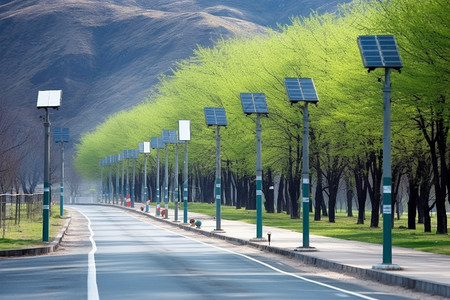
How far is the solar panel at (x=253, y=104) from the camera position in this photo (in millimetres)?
42219

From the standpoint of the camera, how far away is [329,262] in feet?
95.0

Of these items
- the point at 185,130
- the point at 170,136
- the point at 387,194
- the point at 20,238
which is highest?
the point at 170,136

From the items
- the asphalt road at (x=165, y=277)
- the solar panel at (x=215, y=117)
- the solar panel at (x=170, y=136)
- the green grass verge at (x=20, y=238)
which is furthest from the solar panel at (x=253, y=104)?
the solar panel at (x=170, y=136)

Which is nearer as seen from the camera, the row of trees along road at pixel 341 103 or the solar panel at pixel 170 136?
the row of trees along road at pixel 341 103

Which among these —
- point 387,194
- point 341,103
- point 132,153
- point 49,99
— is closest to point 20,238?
point 49,99

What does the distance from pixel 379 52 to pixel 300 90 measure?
8430mm

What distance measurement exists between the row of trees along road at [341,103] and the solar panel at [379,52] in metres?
11.3

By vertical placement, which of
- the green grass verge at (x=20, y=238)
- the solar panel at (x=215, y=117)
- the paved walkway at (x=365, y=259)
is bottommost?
the paved walkway at (x=365, y=259)

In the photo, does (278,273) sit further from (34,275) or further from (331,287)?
(34,275)

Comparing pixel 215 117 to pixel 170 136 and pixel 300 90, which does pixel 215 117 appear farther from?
pixel 170 136

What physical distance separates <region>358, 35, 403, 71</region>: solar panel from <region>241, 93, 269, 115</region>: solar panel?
1509 cm

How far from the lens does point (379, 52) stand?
26828mm

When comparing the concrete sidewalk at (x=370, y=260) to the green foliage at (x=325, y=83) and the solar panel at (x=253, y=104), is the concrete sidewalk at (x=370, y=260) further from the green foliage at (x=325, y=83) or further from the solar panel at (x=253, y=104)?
the green foliage at (x=325, y=83)

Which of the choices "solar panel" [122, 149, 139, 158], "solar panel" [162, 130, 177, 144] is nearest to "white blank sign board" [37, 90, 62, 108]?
"solar panel" [162, 130, 177, 144]
